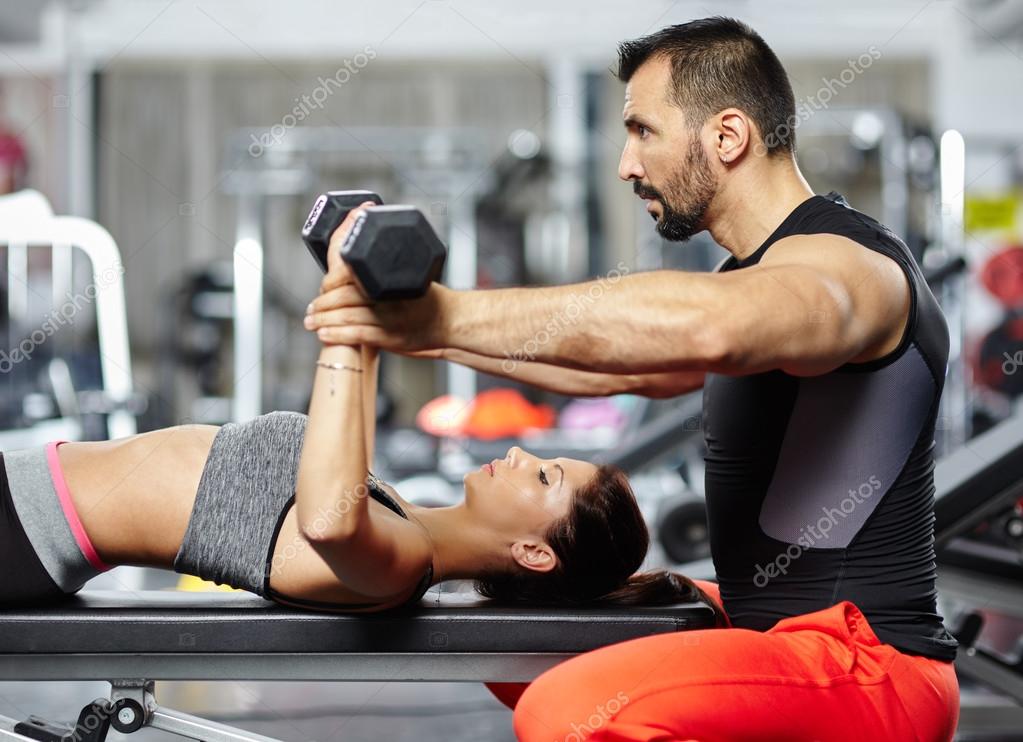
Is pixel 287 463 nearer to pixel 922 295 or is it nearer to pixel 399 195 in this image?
pixel 922 295

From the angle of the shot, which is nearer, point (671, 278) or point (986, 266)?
point (671, 278)

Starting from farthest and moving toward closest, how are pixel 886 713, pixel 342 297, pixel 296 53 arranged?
pixel 296 53 < pixel 886 713 < pixel 342 297

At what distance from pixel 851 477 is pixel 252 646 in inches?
30.5

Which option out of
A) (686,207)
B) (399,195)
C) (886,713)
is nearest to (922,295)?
(686,207)

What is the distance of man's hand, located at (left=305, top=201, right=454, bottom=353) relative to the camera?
114 cm

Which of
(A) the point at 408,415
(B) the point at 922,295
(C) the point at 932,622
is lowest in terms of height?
(A) the point at 408,415

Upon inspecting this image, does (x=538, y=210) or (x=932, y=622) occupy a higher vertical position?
(x=538, y=210)

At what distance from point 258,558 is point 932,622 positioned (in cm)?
87

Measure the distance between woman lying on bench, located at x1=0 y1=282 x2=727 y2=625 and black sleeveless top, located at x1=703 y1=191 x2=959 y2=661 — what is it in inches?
6.7

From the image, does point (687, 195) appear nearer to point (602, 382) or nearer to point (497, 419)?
point (602, 382)

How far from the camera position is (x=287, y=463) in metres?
1.52
